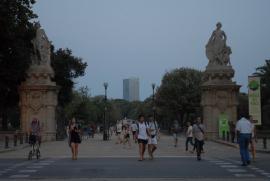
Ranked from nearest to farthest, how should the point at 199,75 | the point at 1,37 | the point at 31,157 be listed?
the point at 31,157, the point at 1,37, the point at 199,75

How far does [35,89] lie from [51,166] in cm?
2777

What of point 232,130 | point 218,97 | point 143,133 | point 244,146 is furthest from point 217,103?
point 244,146

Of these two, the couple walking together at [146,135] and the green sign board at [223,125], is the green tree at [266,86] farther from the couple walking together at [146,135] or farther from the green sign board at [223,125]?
the couple walking together at [146,135]

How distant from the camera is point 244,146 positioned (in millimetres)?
24234

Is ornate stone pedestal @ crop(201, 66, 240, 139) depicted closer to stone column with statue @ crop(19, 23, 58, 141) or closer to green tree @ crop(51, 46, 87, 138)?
stone column with statue @ crop(19, 23, 58, 141)

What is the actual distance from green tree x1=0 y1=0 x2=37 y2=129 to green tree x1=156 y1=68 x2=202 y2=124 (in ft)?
167

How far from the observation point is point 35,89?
2020 inches

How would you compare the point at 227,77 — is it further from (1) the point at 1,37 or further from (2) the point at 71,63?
(2) the point at 71,63

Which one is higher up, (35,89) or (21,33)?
(21,33)

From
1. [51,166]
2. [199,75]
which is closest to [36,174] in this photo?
[51,166]

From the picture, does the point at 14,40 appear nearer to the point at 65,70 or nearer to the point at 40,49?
the point at 40,49

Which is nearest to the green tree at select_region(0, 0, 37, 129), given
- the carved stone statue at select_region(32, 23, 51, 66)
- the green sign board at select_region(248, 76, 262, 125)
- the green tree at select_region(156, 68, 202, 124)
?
the carved stone statue at select_region(32, 23, 51, 66)

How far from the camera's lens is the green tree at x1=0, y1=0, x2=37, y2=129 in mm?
47031

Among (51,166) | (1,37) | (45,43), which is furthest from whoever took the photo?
(45,43)
